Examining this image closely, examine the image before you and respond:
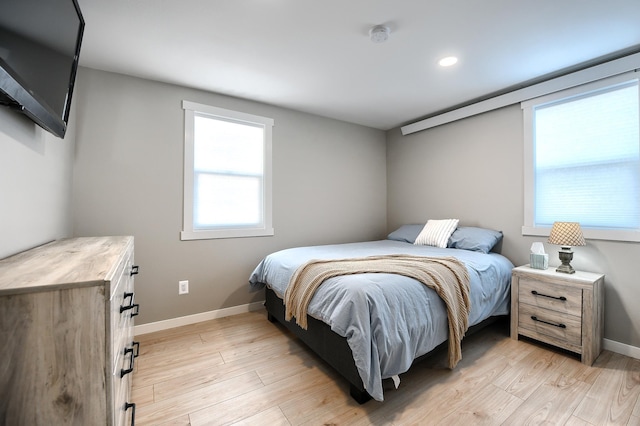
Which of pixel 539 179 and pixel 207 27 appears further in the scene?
pixel 539 179

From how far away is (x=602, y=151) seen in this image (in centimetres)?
233

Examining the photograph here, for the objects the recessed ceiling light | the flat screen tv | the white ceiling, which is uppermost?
the recessed ceiling light

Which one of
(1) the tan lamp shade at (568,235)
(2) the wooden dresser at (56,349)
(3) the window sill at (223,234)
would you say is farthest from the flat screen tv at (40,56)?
(1) the tan lamp shade at (568,235)

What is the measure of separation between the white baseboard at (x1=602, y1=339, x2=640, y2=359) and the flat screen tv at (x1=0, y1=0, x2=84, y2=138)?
4019mm

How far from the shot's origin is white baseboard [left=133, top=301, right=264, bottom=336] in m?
2.54

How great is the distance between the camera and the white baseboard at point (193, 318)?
254 centimetres

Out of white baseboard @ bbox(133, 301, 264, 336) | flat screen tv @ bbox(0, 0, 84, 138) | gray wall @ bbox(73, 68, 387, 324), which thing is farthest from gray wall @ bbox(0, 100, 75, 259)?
white baseboard @ bbox(133, 301, 264, 336)

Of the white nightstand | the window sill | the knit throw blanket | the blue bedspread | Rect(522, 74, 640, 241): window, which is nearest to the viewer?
the blue bedspread

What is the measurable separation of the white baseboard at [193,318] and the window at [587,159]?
3.04 meters

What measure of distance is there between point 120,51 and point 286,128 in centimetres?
169

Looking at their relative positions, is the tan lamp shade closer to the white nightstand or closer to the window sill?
the white nightstand

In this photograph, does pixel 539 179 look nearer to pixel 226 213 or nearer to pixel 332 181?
pixel 332 181

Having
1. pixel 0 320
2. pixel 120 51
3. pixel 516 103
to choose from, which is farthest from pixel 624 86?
pixel 120 51

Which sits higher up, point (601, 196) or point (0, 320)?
point (601, 196)
